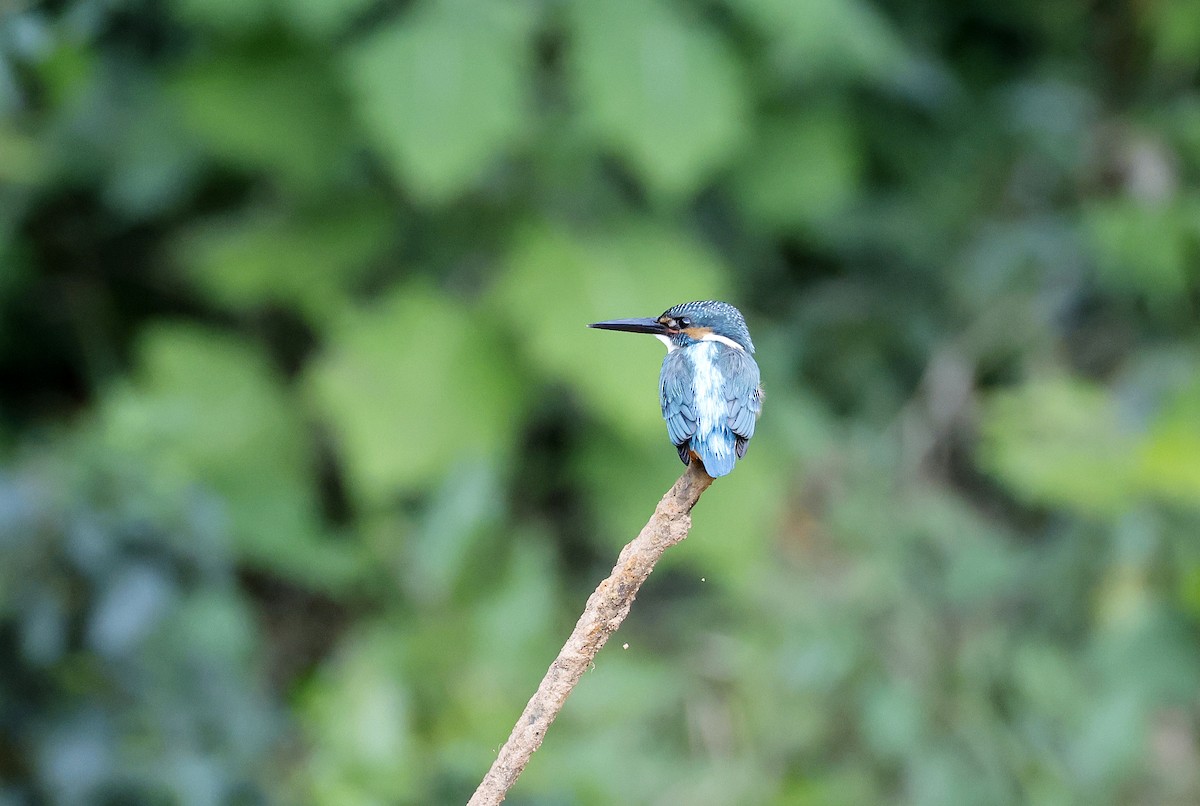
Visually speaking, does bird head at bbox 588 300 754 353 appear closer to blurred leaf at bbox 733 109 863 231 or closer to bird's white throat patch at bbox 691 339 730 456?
bird's white throat patch at bbox 691 339 730 456

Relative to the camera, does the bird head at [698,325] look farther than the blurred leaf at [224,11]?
No

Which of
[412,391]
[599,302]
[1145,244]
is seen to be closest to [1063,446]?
[1145,244]

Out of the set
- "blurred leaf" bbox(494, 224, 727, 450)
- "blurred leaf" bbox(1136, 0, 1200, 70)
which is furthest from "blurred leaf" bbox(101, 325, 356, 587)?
"blurred leaf" bbox(1136, 0, 1200, 70)

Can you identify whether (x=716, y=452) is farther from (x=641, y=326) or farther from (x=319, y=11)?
(x=319, y=11)

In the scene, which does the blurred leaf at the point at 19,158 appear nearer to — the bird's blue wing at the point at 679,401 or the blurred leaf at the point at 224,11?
the blurred leaf at the point at 224,11

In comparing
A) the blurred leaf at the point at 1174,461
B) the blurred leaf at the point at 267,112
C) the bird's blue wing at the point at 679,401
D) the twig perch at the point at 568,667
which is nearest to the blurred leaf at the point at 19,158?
the blurred leaf at the point at 267,112

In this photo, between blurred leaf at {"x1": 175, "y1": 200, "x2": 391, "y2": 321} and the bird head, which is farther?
blurred leaf at {"x1": 175, "y1": 200, "x2": 391, "y2": 321}

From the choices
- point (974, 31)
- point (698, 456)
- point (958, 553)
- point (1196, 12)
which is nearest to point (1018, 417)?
point (958, 553)

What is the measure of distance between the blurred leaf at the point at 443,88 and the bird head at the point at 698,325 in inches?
87.1

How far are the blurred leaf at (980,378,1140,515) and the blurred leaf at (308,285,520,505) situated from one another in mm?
1496

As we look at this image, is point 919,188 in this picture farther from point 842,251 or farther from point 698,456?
point 698,456

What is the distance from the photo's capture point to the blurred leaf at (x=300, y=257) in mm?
4051

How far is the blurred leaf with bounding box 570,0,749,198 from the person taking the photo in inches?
145

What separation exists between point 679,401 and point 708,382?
0.04 meters
